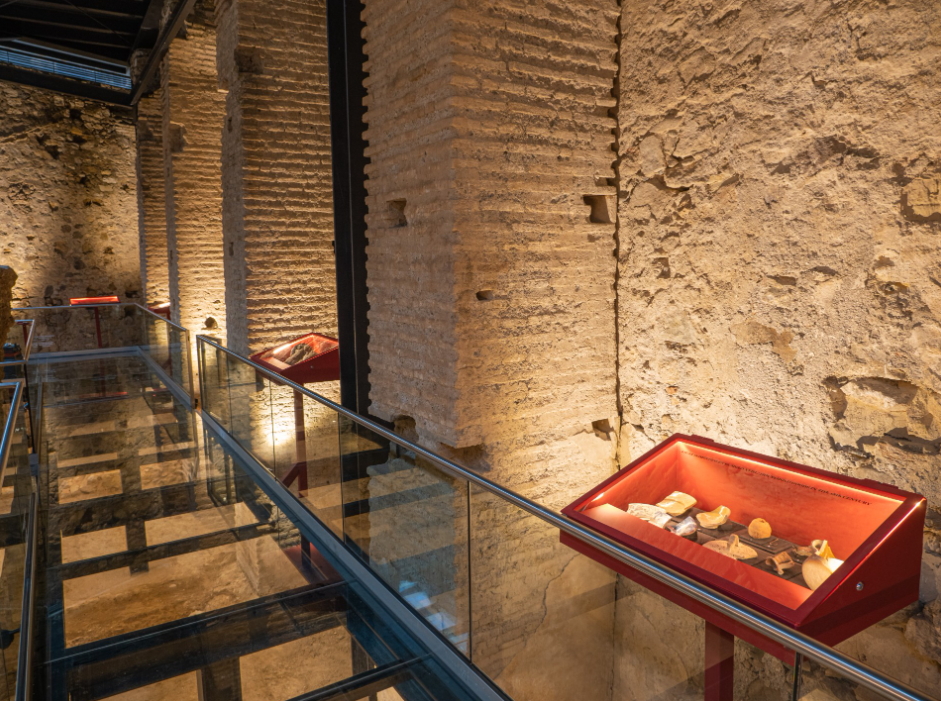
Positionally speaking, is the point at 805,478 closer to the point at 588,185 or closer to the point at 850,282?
the point at 850,282

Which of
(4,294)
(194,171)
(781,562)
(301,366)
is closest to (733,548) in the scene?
(781,562)

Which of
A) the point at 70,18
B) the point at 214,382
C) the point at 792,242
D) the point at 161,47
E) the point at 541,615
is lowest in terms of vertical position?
the point at 541,615

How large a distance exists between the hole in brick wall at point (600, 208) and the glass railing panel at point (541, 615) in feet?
7.06

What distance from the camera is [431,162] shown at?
357cm

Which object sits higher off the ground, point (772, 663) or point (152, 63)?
point (152, 63)

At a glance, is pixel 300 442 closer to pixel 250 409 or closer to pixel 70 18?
pixel 250 409

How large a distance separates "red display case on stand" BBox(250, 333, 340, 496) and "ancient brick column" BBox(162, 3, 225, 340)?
4572mm

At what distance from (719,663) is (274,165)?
5897 millimetres

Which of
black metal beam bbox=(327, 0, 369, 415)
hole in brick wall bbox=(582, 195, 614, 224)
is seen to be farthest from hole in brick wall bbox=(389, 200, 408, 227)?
hole in brick wall bbox=(582, 195, 614, 224)

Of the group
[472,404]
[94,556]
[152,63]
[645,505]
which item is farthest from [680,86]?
[152,63]

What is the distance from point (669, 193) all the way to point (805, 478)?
1763mm

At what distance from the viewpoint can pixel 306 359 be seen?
4988 millimetres

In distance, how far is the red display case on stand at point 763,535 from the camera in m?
1.90

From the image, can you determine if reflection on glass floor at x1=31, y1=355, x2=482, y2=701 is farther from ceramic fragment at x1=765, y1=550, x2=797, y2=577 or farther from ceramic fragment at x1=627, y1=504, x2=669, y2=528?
ceramic fragment at x1=765, y1=550, x2=797, y2=577
